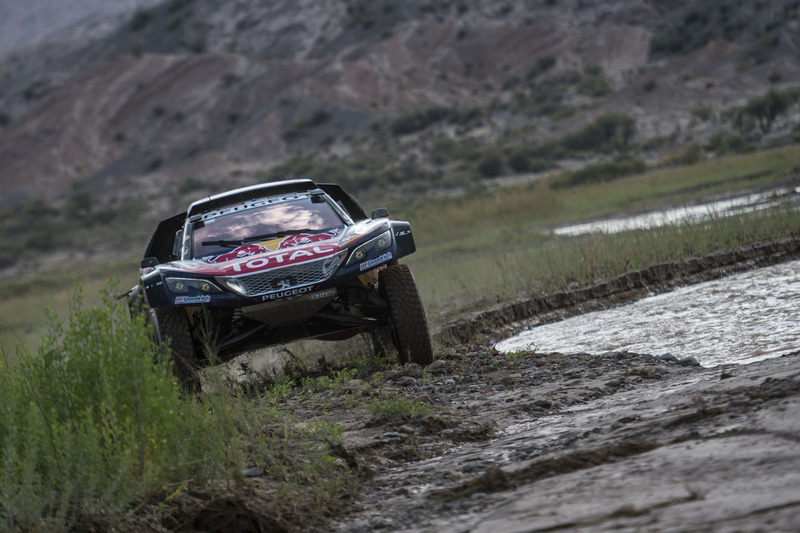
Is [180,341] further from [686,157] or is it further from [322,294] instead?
[686,157]

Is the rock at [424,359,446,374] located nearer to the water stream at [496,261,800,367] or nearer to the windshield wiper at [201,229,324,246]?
the water stream at [496,261,800,367]

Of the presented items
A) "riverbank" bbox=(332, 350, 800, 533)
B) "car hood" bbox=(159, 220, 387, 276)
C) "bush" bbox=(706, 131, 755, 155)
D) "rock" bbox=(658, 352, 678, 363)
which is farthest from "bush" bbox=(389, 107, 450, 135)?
"riverbank" bbox=(332, 350, 800, 533)

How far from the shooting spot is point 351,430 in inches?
231

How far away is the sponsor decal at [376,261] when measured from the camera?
24.3 ft

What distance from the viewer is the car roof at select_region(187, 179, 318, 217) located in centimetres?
886

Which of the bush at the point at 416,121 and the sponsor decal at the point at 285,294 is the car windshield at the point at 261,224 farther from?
the bush at the point at 416,121

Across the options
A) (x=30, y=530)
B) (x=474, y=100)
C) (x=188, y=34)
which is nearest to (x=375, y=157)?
(x=474, y=100)

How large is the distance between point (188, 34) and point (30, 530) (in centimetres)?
9677

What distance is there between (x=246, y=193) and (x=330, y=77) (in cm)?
7093

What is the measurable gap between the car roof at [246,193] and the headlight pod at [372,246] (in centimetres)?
149

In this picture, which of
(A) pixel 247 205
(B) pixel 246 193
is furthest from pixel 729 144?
(A) pixel 247 205

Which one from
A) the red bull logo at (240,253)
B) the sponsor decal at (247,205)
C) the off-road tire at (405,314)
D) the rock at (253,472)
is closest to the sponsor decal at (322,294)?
the off-road tire at (405,314)

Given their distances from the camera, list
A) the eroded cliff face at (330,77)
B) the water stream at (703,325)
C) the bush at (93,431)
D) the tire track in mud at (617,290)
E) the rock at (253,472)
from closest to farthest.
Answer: the bush at (93,431) < the rock at (253,472) < the water stream at (703,325) < the tire track in mud at (617,290) < the eroded cliff face at (330,77)

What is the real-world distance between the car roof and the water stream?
8.04 ft
